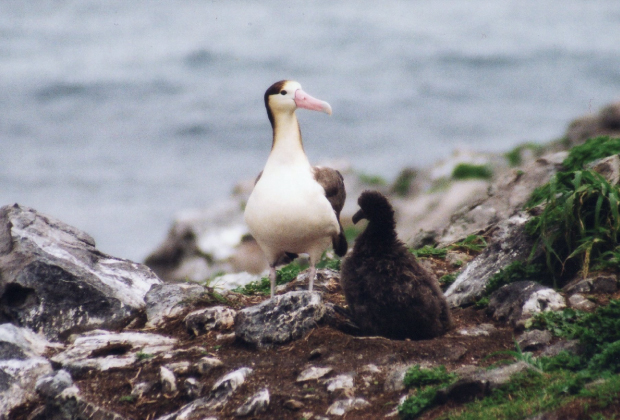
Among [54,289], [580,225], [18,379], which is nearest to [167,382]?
[18,379]

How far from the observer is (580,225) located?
7.21 metres

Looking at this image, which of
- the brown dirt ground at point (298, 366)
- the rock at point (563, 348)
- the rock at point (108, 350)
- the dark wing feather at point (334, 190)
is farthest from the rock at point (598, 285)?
the rock at point (108, 350)

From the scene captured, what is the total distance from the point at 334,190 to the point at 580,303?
8.99ft

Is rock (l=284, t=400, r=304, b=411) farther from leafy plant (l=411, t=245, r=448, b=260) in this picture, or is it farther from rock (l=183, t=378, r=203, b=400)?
leafy plant (l=411, t=245, r=448, b=260)

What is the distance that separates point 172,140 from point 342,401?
22710mm

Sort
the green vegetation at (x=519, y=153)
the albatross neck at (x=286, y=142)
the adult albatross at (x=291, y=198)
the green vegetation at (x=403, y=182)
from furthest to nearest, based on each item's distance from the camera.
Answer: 1. the green vegetation at (x=519, y=153)
2. the green vegetation at (x=403, y=182)
3. the albatross neck at (x=286, y=142)
4. the adult albatross at (x=291, y=198)

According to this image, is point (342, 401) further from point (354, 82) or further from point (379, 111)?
point (354, 82)

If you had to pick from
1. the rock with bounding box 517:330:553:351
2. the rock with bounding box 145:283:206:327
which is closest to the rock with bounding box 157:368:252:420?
the rock with bounding box 145:283:206:327

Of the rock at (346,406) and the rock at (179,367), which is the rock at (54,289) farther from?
the rock at (346,406)

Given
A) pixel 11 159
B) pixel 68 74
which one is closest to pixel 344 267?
pixel 11 159

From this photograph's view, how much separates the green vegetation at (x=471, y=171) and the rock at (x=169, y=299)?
34.4 ft

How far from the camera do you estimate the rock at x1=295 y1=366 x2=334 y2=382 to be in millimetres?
6084

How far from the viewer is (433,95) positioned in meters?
32.2

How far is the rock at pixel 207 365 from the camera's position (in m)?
6.31
